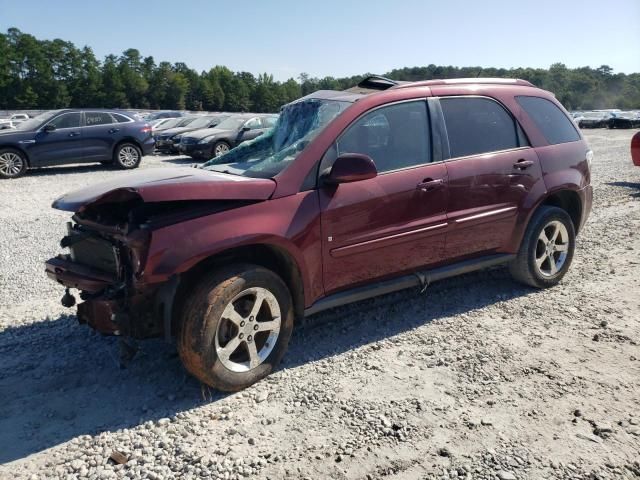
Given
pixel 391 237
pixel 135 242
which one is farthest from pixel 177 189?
pixel 391 237

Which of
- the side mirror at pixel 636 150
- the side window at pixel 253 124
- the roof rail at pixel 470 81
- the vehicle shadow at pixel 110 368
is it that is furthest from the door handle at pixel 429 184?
the side window at pixel 253 124

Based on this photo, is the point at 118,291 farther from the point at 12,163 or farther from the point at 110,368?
the point at 12,163

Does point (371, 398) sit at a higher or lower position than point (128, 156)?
lower

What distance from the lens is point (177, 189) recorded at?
3197 mm

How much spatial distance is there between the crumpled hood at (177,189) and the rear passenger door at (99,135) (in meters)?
11.2

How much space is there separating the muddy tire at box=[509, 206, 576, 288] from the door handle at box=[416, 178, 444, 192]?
1.23 meters

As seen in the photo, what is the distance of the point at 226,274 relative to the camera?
10.9 feet

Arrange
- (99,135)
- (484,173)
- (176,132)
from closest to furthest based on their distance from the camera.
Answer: (484,173) → (99,135) → (176,132)

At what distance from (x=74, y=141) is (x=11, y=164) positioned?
1.59 m

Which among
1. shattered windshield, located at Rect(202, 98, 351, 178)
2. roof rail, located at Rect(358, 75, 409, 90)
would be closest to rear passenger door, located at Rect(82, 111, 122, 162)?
shattered windshield, located at Rect(202, 98, 351, 178)

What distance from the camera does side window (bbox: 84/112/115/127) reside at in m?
14.1

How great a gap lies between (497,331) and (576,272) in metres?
1.89

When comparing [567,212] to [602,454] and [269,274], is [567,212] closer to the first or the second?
[602,454]

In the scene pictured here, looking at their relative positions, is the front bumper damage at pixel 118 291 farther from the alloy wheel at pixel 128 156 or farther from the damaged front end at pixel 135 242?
the alloy wheel at pixel 128 156
